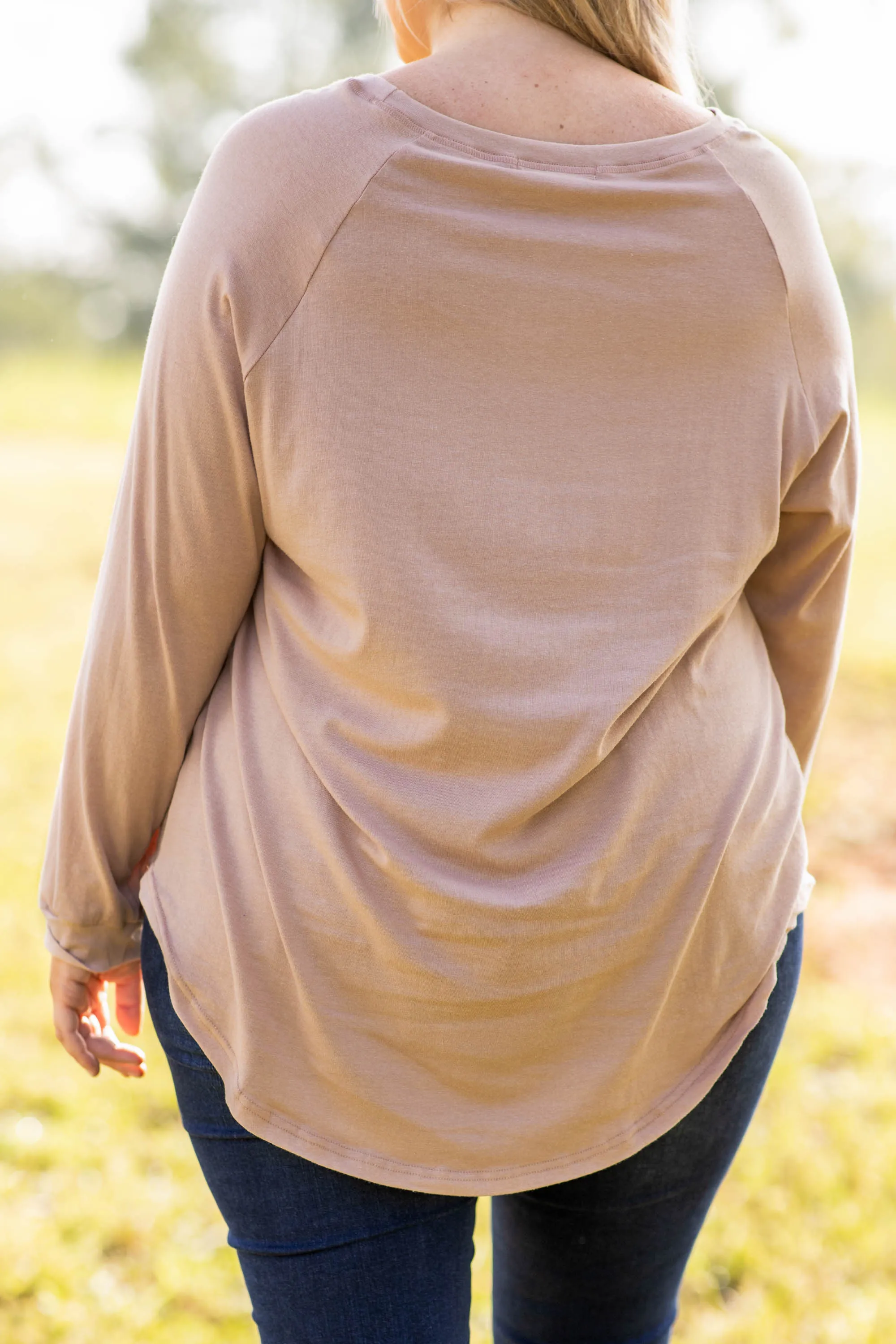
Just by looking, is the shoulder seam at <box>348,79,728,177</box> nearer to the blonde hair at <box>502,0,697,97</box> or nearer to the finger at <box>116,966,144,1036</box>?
the blonde hair at <box>502,0,697,97</box>

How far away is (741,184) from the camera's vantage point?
98 cm

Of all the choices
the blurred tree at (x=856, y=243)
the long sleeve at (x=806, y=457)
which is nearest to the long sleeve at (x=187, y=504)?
the long sleeve at (x=806, y=457)

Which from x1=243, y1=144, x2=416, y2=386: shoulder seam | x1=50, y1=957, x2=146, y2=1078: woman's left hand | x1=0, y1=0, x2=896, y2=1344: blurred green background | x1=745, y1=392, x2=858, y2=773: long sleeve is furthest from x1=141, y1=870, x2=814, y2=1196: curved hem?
x1=0, y1=0, x2=896, y2=1344: blurred green background

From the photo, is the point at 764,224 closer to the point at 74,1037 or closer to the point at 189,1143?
the point at 74,1037

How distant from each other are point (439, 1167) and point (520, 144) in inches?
33.4

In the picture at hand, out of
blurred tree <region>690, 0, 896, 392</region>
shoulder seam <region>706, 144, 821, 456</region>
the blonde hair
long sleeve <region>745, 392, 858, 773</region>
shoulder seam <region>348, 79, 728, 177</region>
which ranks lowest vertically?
blurred tree <region>690, 0, 896, 392</region>

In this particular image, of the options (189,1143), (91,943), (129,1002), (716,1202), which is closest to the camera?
(91,943)

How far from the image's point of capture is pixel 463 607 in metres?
0.94

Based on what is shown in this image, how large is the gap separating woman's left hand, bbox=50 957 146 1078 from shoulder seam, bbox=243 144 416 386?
2.09 feet

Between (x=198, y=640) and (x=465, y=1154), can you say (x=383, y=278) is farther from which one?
(x=465, y=1154)

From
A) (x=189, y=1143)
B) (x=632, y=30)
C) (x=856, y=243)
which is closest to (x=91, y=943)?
(x=632, y=30)

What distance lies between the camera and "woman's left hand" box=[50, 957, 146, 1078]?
120 centimetres

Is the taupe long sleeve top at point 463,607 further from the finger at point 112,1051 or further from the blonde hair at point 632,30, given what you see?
the finger at point 112,1051

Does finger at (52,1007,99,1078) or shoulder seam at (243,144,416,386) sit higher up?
shoulder seam at (243,144,416,386)
